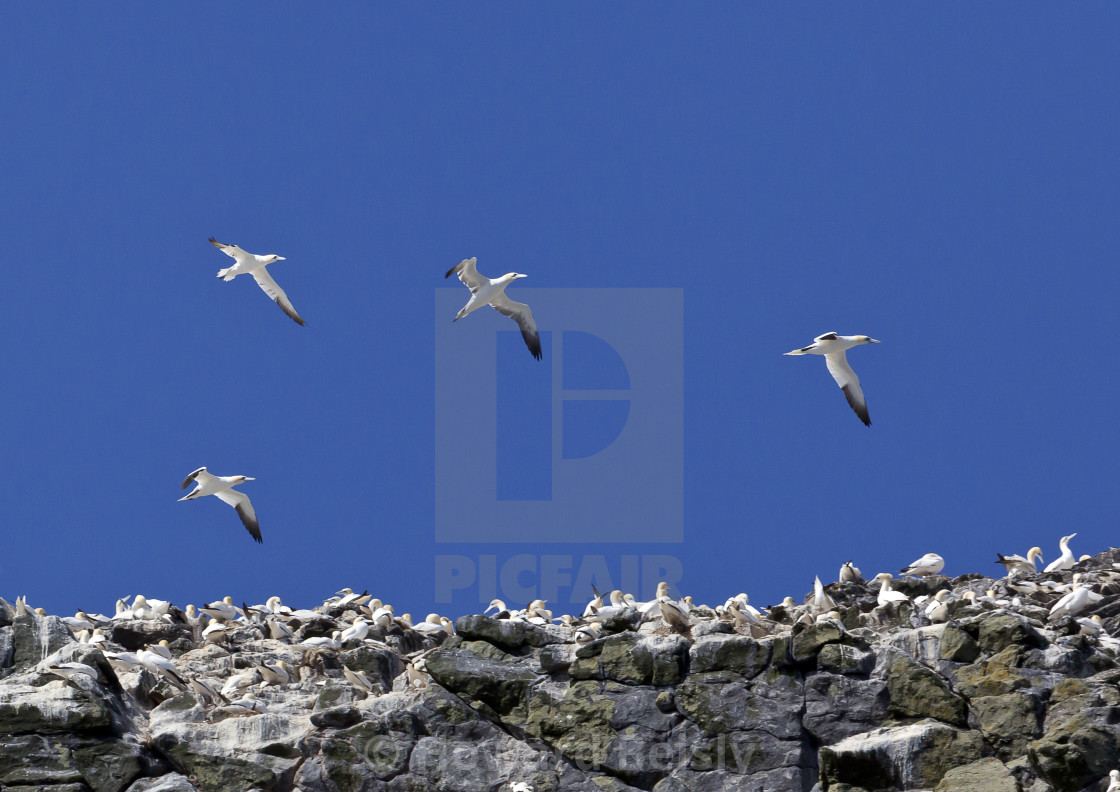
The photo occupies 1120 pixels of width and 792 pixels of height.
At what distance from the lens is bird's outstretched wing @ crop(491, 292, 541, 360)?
29.6 meters

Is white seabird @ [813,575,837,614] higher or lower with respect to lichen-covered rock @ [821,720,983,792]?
higher

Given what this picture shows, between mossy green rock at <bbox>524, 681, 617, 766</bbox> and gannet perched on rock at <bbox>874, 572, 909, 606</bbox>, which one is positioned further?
gannet perched on rock at <bbox>874, 572, 909, 606</bbox>

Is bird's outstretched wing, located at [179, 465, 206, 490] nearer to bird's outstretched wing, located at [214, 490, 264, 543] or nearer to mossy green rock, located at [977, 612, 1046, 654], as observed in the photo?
bird's outstretched wing, located at [214, 490, 264, 543]

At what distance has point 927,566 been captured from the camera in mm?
27469

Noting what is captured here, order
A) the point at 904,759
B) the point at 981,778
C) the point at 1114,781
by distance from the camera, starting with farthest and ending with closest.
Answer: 1. the point at 904,759
2. the point at 981,778
3. the point at 1114,781

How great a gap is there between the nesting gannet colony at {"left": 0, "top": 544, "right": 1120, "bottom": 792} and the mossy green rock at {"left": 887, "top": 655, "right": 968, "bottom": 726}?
1.1 inches

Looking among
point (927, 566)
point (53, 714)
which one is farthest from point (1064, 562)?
point (53, 714)

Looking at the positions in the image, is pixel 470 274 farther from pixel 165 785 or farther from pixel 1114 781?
pixel 1114 781

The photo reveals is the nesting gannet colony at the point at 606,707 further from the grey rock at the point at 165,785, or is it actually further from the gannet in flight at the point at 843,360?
the gannet in flight at the point at 843,360

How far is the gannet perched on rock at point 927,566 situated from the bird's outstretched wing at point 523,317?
8.25m

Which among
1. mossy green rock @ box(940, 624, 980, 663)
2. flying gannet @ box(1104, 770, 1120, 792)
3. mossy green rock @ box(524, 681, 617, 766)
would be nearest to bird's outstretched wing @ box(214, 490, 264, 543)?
mossy green rock @ box(524, 681, 617, 766)

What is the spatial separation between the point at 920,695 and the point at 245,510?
14.3 metres

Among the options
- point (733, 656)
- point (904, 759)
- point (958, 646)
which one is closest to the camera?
point (904, 759)

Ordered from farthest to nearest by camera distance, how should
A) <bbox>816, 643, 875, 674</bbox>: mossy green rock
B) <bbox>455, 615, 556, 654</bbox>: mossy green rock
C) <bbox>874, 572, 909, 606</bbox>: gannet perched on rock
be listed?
<bbox>874, 572, 909, 606</bbox>: gannet perched on rock < <bbox>455, 615, 556, 654</bbox>: mossy green rock < <bbox>816, 643, 875, 674</bbox>: mossy green rock
